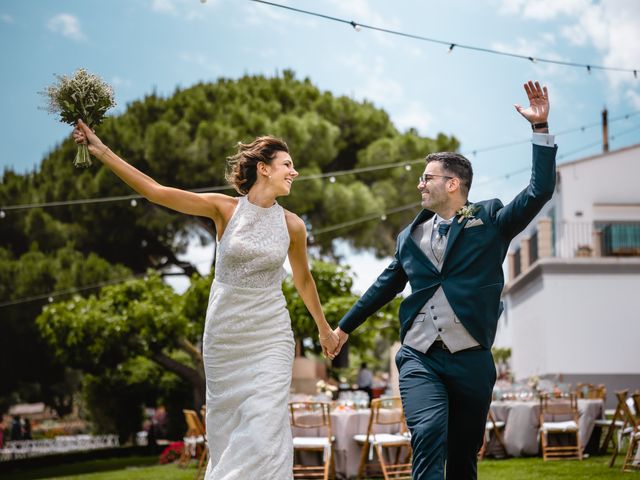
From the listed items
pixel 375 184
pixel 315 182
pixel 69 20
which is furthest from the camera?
pixel 69 20

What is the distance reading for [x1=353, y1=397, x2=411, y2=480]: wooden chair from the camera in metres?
9.05

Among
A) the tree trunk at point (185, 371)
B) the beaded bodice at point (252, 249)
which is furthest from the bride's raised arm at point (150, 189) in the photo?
the tree trunk at point (185, 371)

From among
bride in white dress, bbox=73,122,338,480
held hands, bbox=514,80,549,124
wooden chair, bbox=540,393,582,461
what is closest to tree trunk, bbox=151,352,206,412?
wooden chair, bbox=540,393,582,461

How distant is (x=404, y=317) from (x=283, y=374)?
22.8 inches

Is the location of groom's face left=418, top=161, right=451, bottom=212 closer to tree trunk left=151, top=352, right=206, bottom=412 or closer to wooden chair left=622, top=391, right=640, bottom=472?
wooden chair left=622, top=391, right=640, bottom=472

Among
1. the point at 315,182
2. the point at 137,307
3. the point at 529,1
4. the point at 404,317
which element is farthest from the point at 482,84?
the point at 404,317

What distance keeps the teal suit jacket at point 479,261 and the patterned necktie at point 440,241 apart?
6 cm

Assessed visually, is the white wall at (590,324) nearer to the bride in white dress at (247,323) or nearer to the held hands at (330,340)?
the held hands at (330,340)

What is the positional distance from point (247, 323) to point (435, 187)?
101 centimetres

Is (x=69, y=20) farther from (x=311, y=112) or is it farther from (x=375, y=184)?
(x=375, y=184)

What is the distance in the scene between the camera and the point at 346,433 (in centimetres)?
953

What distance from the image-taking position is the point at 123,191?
71.8ft

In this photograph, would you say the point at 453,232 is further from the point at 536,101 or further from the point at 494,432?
the point at 494,432

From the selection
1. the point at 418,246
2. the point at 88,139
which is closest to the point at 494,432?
the point at 418,246
